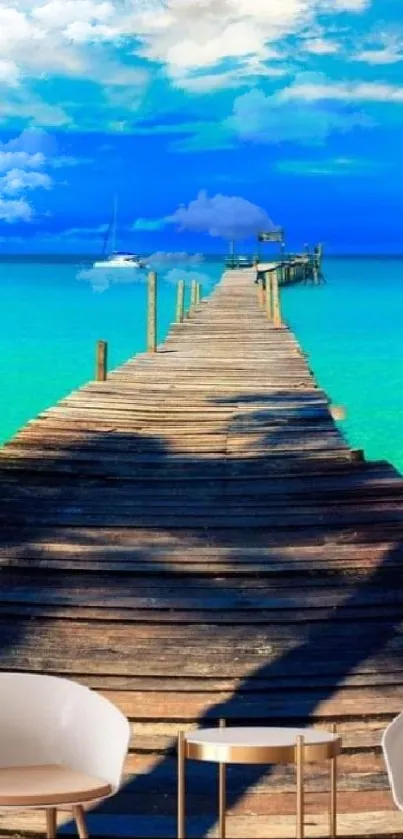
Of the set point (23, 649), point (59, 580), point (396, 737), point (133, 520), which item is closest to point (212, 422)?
point (133, 520)

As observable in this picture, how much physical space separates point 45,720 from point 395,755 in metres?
0.94

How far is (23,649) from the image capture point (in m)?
5.25

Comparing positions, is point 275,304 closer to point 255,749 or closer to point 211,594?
point 211,594

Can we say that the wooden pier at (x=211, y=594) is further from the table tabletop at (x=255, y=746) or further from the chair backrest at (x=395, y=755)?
the table tabletop at (x=255, y=746)

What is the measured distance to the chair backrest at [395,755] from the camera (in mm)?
3240

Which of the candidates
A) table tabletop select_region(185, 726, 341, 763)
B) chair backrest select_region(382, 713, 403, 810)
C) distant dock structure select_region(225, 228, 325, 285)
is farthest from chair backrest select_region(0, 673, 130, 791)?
distant dock structure select_region(225, 228, 325, 285)

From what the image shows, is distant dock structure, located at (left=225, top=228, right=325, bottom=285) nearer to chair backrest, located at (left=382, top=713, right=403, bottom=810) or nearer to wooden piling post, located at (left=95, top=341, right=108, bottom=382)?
wooden piling post, located at (left=95, top=341, right=108, bottom=382)

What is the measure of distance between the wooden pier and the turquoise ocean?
13027 millimetres

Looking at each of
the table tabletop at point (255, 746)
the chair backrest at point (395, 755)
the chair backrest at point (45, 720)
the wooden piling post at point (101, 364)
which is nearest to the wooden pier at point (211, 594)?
the chair backrest at point (45, 720)

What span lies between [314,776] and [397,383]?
30.3 metres

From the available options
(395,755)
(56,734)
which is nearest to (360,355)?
(56,734)

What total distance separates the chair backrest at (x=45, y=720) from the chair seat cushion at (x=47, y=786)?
0.10 feet

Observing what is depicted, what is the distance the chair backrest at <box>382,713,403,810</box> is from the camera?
10.6 ft

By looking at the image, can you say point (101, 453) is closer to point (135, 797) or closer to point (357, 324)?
point (135, 797)
